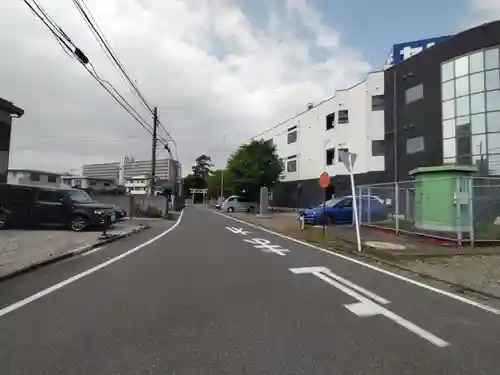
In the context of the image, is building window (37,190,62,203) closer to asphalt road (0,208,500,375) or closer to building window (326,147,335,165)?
asphalt road (0,208,500,375)

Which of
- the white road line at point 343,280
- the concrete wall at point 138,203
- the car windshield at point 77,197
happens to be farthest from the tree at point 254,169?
the white road line at point 343,280

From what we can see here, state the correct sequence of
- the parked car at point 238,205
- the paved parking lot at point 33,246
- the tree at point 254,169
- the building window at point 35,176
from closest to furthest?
the paved parking lot at point 33,246, the building window at point 35,176, the tree at point 254,169, the parked car at point 238,205

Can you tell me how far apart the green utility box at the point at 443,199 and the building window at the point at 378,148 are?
23055 millimetres

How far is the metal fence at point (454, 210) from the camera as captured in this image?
13.9 metres

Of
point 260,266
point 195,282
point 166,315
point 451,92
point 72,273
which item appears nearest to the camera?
point 166,315

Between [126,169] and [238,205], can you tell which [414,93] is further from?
[126,169]

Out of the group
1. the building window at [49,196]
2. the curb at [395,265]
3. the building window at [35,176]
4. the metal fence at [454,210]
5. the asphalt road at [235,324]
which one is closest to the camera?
the asphalt road at [235,324]

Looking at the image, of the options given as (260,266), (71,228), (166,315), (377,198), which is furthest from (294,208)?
(166,315)

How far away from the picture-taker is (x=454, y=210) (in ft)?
46.7

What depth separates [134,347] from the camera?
4.45 meters

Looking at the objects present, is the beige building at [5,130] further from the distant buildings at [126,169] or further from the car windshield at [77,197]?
the distant buildings at [126,169]

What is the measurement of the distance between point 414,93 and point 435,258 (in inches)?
1027

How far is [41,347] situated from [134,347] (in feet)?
2.86

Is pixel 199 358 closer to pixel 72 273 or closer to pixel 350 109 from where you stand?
pixel 72 273
